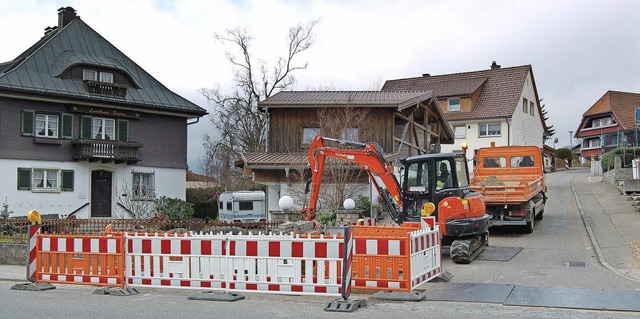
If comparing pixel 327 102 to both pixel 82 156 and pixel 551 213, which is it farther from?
pixel 82 156

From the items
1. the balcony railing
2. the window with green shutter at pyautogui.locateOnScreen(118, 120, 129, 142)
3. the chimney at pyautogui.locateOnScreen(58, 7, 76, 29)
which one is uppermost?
the chimney at pyautogui.locateOnScreen(58, 7, 76, 29)

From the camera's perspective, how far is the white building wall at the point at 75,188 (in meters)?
31.6

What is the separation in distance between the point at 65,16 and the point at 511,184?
28.5 m

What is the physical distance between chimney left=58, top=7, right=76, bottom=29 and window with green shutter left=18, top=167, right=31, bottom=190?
33.8 feet

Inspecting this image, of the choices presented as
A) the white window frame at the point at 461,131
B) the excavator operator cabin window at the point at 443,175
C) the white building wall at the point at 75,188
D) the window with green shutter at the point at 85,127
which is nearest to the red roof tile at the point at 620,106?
the white window frame at the point at 461,131

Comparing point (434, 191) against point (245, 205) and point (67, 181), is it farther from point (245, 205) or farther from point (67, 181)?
point (67, 181)

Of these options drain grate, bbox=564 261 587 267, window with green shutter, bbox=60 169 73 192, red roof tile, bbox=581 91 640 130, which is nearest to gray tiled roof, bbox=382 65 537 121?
red roof tile, bbox=581 91 640 130

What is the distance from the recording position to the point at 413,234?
11281mm

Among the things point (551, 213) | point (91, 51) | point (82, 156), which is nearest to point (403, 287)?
point (551, 213)

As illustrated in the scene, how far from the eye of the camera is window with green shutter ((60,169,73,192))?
3366 centimetres

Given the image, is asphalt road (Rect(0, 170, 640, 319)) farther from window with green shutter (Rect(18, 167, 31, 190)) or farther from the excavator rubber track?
window with green shutter (Rect(18, 167, 31, 190))

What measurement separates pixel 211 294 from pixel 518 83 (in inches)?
1802

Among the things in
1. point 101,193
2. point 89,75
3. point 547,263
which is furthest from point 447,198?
point 89,75

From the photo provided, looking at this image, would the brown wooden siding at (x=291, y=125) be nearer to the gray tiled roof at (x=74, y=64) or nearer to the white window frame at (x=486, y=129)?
the gray tiled roof at (x=74, y=64)
